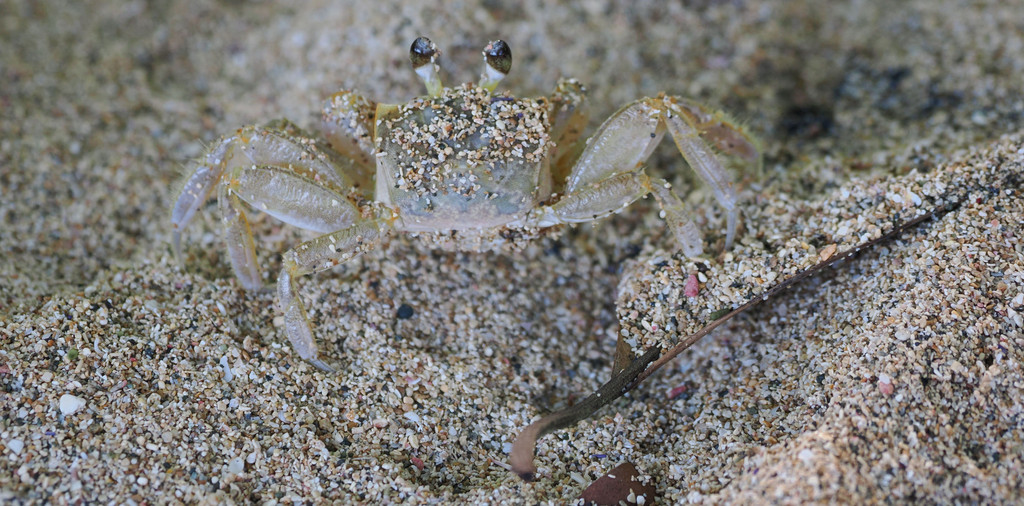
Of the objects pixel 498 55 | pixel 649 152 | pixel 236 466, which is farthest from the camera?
pixel 649 152

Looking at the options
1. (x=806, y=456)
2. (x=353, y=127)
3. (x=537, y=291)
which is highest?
(x=353, y=127)

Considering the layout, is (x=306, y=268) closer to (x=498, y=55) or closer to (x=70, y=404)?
(x=70, y=404)

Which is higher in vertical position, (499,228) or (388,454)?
(499,228)

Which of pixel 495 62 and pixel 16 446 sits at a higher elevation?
pixel 495 62

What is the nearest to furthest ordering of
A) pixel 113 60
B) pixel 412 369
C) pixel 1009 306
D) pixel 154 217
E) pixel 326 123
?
pixel 1009 306 → pixel 412 369 → pixel 326 123 → pixel 154 217 → pixel 113 60

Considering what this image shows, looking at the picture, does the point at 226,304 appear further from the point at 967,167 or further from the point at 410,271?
the point at 967,167

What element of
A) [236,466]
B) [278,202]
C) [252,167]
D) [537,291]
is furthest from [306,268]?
[537,291]

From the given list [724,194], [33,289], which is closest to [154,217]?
[33,289]

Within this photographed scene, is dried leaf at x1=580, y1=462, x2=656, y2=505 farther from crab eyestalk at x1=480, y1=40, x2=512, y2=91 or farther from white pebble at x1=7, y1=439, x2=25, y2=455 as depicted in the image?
white pebble at x1=7, y1=439, x2=25, y2=455
